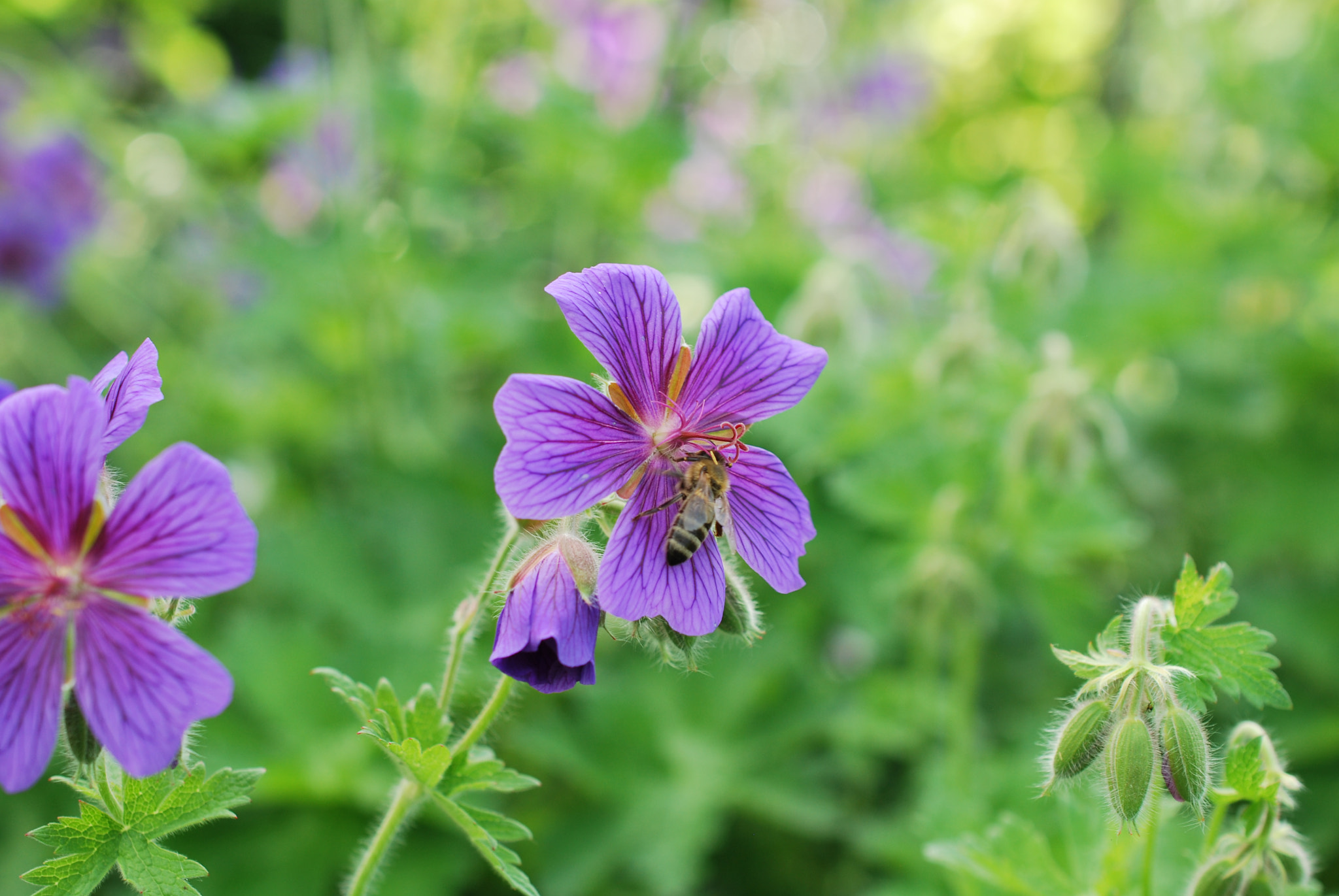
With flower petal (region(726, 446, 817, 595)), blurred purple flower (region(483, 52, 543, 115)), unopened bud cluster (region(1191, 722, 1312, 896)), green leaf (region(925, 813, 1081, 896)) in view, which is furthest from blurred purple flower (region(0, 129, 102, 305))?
unopened bud cluster (region(1191, 722, 1312, 896))

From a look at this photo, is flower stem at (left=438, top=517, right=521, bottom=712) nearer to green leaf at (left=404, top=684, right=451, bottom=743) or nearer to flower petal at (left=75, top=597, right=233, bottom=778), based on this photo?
green leaf at (left=404, top=684, right=451, bottom=743)

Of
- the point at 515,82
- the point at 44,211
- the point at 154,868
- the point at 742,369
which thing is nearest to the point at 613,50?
the point at 515,82

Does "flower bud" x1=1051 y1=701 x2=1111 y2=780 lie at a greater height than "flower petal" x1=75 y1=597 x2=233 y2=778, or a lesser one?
greater

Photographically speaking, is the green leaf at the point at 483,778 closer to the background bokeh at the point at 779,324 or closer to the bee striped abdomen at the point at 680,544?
the bee striped abdomen at the point at 680,544

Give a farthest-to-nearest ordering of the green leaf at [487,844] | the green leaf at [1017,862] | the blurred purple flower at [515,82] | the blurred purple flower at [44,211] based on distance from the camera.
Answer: the blurred purple flower at [515,82]
the blurred purple flower at [44,211]
the green leaf at [1017,862]
the green leaf at [487,844]

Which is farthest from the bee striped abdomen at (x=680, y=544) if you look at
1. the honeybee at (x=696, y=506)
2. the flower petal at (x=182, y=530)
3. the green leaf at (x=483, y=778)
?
the flower petal at (x=182, y=530)

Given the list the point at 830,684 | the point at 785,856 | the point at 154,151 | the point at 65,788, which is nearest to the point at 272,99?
the point at 154,151

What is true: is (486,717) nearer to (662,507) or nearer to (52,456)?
(662,507)
